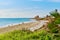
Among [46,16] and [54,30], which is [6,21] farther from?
[54,30]

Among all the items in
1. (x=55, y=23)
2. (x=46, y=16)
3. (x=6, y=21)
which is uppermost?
(x=55, y=23)

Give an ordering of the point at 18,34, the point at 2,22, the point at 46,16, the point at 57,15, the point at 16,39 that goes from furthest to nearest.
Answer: the point at 2,22
the point at 46,16
the point at 18,34
the point at 16,39
the point at 57,15

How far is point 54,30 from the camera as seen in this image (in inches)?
107

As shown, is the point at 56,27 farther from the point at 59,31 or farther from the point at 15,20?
the point at 15,20

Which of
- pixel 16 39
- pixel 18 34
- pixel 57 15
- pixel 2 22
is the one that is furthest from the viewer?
pixel 2 22

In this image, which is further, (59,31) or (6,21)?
(6,21)

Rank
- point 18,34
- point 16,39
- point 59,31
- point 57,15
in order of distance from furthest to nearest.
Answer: point 18,34 < point 16,39 < point 59,31 < point 57,15

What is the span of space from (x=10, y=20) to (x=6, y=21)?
0.65ft

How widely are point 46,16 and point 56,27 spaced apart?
226cm

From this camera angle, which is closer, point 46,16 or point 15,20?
point 46,16

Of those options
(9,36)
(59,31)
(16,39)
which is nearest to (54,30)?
(59,31)

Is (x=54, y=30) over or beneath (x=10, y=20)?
over

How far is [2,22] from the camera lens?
260 inches

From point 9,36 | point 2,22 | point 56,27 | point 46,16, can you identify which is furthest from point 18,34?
point 2,22
